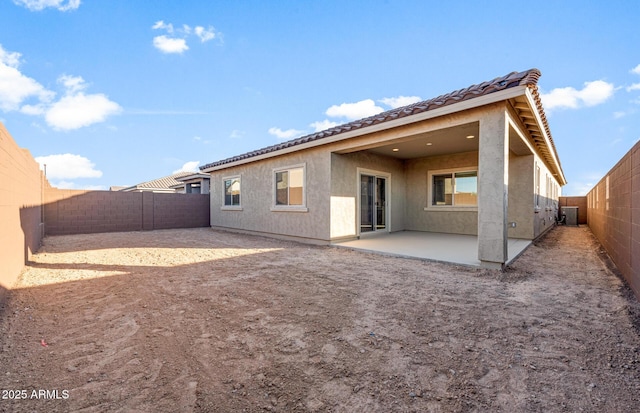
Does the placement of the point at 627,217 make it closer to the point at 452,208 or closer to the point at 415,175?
the point at 452,208

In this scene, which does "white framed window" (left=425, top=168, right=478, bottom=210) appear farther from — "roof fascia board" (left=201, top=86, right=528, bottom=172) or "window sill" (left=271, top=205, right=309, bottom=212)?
Result: "window sill" (left=271, top=205, right=309, bottom=212)

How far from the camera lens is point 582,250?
7879 mm

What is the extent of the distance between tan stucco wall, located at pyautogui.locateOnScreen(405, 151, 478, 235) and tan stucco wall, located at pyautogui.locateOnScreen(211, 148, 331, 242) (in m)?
4.52

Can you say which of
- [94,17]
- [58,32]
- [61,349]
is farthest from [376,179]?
[58,32]

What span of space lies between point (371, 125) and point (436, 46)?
558cm

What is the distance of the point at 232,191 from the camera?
1305 cm

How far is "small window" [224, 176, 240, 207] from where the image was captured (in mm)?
12616

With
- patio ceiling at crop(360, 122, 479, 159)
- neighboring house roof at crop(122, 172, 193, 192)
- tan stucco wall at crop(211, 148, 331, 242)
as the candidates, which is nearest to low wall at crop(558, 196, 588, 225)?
patio ceiling at crop(360, 122, 479, 159)

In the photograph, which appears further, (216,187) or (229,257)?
(216,187)

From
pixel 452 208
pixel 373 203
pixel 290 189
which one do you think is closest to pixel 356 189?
pixel 373 203

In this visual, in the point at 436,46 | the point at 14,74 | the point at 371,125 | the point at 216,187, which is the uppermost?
the point at 436,46

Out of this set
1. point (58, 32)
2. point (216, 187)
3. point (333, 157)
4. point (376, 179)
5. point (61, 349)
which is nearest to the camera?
point (61, 349)

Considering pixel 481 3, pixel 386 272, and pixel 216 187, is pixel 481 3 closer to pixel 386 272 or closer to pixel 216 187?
pixel 386 272

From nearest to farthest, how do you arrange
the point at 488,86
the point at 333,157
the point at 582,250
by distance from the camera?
the point at 488,86
the point at 582,250
the point at 333,157
